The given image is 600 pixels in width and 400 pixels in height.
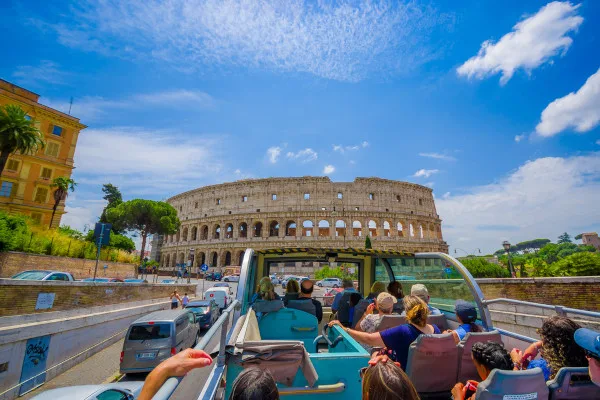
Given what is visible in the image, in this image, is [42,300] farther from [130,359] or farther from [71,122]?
[71,122]

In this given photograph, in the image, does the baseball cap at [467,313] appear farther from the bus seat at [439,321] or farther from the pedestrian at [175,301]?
the pedestrian at [175,301]

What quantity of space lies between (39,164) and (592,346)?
131 feet

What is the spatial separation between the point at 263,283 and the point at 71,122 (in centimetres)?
3817

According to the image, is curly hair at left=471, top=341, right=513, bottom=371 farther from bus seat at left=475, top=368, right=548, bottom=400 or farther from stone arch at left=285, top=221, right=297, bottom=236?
stone arch at left=285, top=221, right=297, bottom=236

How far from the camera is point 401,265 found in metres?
6.53

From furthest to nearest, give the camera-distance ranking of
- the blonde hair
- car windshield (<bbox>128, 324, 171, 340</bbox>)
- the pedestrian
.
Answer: the pedestrian, car windshield (<bbox>128, 324, 171, 340</bbox>), the blonde hair

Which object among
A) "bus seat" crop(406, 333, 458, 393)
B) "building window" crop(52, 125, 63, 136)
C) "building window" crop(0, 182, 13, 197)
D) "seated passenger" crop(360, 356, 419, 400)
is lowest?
"bus seat" crop(406, 333, 458, 393)

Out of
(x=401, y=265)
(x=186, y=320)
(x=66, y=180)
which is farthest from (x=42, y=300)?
(x=66, y=180)

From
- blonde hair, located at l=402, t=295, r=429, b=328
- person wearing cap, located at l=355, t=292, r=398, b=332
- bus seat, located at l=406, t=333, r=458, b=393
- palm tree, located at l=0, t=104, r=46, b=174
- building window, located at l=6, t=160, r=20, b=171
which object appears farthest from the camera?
building window, located at l=6, t=160, r=20, b=171

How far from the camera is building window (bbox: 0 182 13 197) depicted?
26344mm

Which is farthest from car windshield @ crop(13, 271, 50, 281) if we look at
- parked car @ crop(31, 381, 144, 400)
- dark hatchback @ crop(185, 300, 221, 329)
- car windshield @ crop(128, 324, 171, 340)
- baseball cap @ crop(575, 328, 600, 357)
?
baseball cap @ crop(575, 328, 600, 357)

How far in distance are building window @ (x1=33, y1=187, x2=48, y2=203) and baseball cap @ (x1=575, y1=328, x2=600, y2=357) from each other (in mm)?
39153

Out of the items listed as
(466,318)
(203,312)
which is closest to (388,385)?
(466,318)

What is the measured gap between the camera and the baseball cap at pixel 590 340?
1663mm
